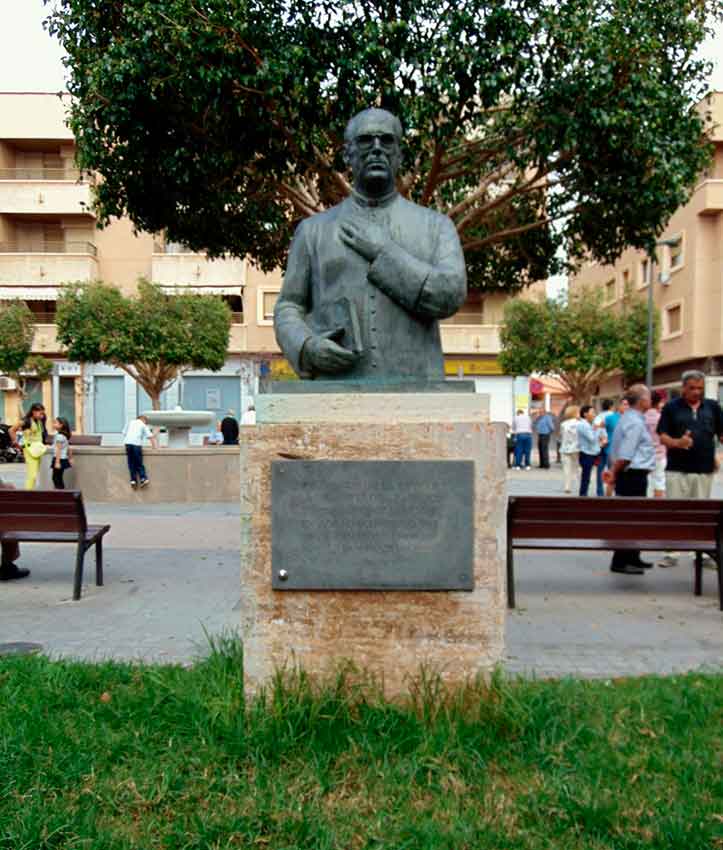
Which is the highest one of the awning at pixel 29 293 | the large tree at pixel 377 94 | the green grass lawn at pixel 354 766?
the awning at pixel 29 293

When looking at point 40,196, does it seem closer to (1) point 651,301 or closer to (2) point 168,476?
(2) point 168,476

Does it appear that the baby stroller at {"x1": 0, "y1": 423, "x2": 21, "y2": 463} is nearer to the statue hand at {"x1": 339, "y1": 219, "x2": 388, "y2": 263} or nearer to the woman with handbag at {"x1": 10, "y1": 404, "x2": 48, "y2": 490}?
the woman with handbag at {"x1": 10, "y1": 404, "x2": 48, "y2": 490}

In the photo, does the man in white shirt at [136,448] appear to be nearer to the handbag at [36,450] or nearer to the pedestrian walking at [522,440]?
the handbag at [36,450]

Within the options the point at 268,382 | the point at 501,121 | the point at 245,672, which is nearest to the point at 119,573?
the point at 245,672

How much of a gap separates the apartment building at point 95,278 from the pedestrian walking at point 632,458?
943 inches

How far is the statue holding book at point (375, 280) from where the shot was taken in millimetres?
3100

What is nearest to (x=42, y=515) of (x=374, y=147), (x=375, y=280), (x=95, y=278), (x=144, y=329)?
(x=375, y=280)

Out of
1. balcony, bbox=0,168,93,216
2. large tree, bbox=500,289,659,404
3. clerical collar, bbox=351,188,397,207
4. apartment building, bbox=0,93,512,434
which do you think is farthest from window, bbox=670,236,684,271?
clerical collar, bbox=351,188,397,207

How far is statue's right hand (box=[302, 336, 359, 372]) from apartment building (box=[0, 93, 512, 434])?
2844 cm

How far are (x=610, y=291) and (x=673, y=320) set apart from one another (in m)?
7.20

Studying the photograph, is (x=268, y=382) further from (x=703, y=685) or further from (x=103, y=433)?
(x=103, y=433)

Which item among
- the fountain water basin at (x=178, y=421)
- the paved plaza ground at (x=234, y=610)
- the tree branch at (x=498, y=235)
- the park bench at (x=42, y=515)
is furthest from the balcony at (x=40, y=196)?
the park bench at (x=42, y=515)

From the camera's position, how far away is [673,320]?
32.3 metres

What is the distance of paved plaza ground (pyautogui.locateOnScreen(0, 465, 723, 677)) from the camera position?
14.5 feet
